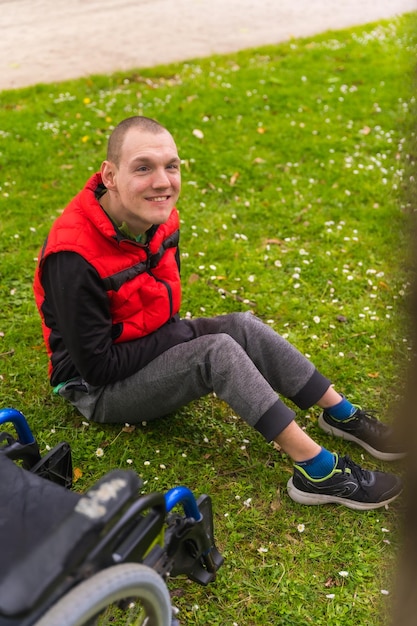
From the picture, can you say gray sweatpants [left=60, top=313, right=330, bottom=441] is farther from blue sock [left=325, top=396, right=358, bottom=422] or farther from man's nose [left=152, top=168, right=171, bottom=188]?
man's nose [left=152, top=168, right=171, bottom=188]

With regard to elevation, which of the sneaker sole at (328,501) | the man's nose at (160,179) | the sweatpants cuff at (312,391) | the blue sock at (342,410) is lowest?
the sneaker sole at (328,501)

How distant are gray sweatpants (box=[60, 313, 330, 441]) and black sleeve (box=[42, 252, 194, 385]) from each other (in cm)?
7

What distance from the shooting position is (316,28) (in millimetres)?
8500

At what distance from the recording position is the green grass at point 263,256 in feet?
7.70

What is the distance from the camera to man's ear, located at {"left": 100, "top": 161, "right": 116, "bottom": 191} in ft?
7.93

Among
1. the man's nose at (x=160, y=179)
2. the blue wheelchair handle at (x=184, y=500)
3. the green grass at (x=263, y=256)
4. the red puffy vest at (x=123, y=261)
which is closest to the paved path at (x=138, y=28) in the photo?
the green grass at (x=263, y=256)

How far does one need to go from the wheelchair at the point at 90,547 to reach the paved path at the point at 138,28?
5.51m

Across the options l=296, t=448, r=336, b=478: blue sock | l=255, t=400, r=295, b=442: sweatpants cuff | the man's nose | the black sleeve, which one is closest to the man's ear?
the man's nose

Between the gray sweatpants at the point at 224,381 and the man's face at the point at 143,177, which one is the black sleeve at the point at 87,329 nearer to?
the gray sweatpants at the point at 224,381

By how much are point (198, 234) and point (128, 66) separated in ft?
11.5

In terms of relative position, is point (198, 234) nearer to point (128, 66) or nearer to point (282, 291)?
point (282, 291)

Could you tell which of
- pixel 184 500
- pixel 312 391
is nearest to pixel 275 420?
pixel 312 391

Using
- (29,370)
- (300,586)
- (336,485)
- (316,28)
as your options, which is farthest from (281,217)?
(316,28)

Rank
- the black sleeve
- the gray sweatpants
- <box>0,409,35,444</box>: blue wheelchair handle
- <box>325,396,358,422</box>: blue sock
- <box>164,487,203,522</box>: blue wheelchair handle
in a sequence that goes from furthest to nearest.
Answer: <box>325,396,358,422</box>: blue sock
the gray sweatpants
the black sleeve
<box>0,409,35,444</box>: blue wheelchair handle
<box>164,487,203,522</box>: blue wheelchair handle
